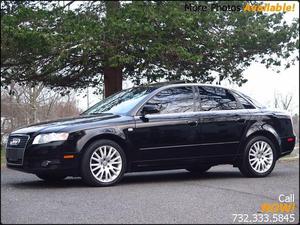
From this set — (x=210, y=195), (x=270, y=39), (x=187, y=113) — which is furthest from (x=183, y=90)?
(x=270, y=39)

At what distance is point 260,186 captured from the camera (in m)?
7.80

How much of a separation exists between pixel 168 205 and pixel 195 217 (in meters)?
0.65

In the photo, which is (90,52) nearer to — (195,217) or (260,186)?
(260,186)

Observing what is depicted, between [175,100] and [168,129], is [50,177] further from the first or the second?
[175,100]

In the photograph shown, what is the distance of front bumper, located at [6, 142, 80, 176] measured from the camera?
7410mm

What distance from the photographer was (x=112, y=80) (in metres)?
18.1

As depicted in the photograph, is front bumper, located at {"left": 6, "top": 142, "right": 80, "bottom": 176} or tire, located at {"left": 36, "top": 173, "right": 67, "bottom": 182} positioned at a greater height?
front bumper, located at {"left": 6, "top": 142, "right": 80, "bottom": 176}

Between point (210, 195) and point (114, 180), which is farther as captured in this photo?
point (114, 180)

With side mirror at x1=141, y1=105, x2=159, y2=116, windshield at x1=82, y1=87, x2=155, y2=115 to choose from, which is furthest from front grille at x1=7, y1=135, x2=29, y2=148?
side mirror at x1=141, y1=105, x2=159, y2=116

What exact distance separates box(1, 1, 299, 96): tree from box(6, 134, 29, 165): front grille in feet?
23.6

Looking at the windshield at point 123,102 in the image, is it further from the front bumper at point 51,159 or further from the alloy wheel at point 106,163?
the front bumper at point 51,159

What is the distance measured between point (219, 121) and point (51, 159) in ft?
9.03

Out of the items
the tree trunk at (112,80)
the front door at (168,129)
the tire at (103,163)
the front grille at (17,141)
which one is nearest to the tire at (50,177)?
the front grille at (17,141)

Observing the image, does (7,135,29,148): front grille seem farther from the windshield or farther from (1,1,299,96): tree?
(1,1,299,96): tree
